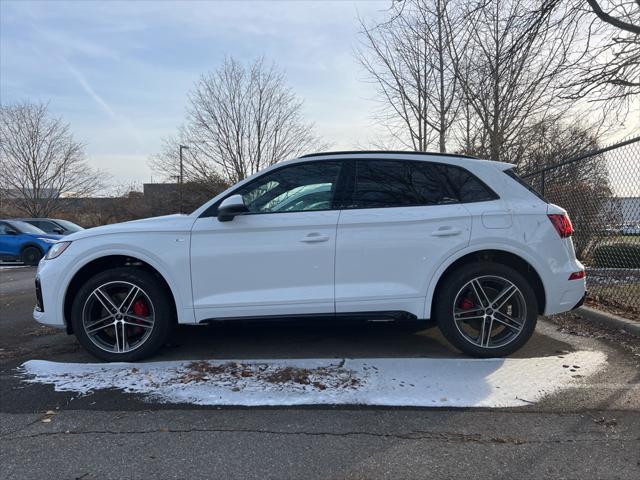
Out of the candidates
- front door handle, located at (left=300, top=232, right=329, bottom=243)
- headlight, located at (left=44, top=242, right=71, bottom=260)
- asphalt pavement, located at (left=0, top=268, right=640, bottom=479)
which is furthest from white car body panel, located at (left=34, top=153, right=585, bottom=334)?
asphalt pavement, located at (left=0, top=268, right=640, bottom=479)

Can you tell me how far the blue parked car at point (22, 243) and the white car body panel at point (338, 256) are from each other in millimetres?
12628

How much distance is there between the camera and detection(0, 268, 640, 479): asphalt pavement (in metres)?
2.54

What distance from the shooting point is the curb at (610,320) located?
4.83 m

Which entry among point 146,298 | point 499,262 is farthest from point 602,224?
point 146,298

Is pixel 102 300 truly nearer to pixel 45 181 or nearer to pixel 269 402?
pixel 269 402

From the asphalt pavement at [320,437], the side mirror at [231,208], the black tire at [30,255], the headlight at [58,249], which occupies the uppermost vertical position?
the side mirror at [231,208]

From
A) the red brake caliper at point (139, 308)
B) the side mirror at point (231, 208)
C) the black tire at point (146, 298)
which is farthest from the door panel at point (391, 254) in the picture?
the red brake caliper at point (139, 308)

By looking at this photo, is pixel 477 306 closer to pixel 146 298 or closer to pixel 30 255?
pixel 146 298

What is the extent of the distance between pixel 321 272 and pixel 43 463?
2304 mm

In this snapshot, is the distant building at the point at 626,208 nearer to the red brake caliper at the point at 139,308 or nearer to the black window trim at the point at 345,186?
the black window trim at the point at 345,186

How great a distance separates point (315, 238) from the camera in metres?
4.06

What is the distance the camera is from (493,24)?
33.8ft

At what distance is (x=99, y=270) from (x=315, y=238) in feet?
6.65

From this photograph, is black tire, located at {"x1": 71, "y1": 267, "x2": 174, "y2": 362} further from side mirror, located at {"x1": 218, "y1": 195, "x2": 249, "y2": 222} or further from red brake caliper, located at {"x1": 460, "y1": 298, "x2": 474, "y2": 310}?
red brake caliper, located at {"x1": 460, "y1": 298, "x2": 474, "y2": 310}
